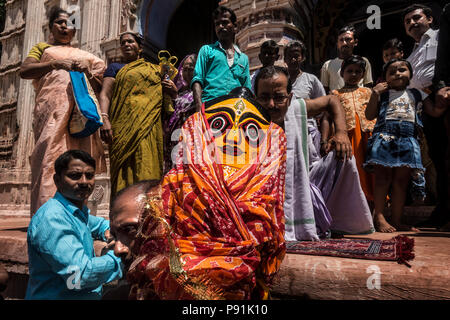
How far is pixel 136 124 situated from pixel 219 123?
4.87 ft

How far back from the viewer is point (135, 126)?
8.87 ft

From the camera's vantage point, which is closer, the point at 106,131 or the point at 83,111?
the point at 83,111

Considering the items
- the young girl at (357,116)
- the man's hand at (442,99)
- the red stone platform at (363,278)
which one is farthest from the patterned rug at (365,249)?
the young girl at (357,116)

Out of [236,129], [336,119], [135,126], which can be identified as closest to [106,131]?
[135,126]

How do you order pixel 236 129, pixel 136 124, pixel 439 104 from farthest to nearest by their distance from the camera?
pixel 136 124
pixel 439 104
pixel 236 129

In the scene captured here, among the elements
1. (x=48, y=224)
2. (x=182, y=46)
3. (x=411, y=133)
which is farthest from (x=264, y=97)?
(x=182, y=46)

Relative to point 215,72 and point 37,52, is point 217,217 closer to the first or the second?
point 215,72

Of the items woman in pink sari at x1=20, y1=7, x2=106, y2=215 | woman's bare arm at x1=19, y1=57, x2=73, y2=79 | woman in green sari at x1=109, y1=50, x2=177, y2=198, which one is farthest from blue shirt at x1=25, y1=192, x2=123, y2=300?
woman's bare arm at x1=19, y1=57, x2=73, y2=79

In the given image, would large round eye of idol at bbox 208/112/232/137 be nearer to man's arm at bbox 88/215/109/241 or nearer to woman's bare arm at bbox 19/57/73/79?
man's arm at bbox 88/215/109/241

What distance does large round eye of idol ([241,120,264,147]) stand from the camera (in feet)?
4.64

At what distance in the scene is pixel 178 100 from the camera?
3.40 m

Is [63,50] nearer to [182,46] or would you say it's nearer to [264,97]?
[264,97]

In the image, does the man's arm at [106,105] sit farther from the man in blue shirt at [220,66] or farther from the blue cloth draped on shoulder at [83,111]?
the man in blue shirt at [220,66]

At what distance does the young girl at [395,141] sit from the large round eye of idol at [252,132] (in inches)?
63.5
